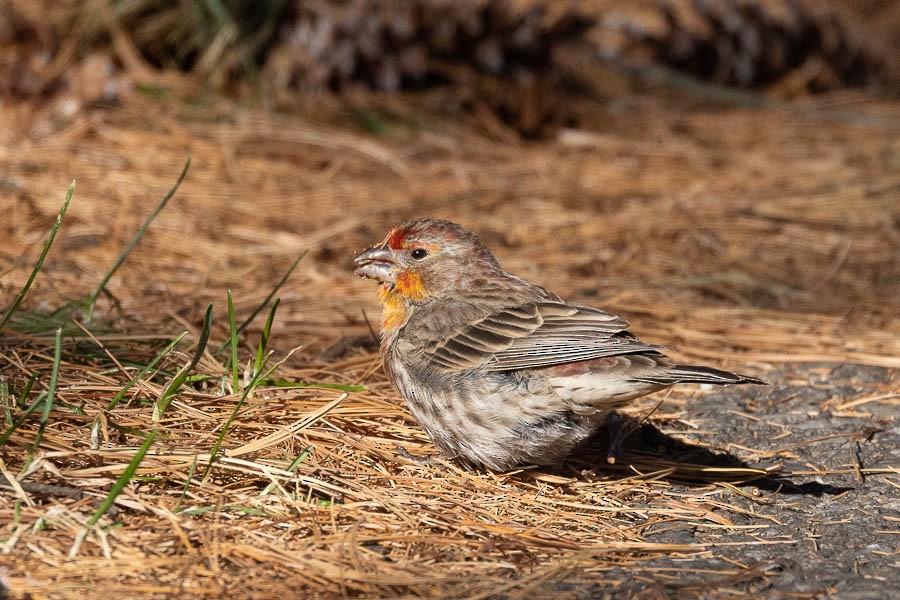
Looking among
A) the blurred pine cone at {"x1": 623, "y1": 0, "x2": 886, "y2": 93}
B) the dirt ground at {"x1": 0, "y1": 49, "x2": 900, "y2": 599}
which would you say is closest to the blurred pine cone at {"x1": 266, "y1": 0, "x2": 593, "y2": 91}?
the dirt ground at {"x1": 0, "y1": 49, "x2": 900, "y2": 599}

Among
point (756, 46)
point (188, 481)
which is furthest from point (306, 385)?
point (756, 46)

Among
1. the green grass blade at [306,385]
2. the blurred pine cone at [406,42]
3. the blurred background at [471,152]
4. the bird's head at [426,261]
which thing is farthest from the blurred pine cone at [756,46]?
the green grass blade at [306,385]

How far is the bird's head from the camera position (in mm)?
3947

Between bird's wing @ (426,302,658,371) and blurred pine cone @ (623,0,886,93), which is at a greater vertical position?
blurred pine cone @ (623,0,886,93)

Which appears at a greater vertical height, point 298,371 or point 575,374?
point 575,374

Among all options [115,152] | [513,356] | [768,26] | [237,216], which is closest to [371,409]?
[513,356]

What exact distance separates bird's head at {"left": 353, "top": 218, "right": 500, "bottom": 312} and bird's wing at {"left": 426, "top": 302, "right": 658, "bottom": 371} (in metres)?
0.29

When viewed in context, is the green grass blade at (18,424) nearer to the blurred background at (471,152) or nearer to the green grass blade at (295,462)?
the green grass blade at (295,462)

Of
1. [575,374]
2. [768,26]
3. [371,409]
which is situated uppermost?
[768,26]

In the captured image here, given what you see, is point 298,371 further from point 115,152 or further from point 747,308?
point 115,152

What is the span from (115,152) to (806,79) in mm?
6500

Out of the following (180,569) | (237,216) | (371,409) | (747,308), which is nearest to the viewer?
(180,569)

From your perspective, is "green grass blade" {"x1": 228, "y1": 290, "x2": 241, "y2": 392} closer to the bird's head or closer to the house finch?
the house finch

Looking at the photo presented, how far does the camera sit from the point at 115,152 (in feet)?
21.8
